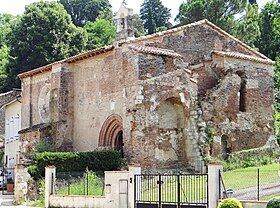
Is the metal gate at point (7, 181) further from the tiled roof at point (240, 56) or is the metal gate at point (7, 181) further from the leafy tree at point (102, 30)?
the leafy tree at point (102, 30)

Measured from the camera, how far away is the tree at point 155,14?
84250 millimetres

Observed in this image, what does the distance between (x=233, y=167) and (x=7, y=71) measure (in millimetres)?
37818

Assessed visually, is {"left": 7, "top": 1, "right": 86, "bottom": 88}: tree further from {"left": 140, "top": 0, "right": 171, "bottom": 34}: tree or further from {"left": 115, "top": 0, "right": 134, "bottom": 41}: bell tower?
{"left": 115, "top": 0, "right": 134, "bottom": 41}: bell tower

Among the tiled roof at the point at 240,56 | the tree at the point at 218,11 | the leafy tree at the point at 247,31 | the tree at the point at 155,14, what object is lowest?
the tiled roof at the point at 240,56

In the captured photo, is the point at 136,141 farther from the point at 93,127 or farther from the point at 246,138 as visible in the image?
the point at 246,138

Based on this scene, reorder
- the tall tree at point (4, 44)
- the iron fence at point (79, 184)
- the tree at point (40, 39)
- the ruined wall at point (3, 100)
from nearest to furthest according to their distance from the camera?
the iron fence at point (79, 184)
the ruined wall at point (3, 100)
the tree at point (40, 39)
the tall tree at point (4, 44)

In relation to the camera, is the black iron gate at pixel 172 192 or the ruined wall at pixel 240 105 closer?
the black iron gate at pixel 172 192

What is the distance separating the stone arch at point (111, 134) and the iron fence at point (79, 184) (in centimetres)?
519

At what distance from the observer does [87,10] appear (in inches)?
3462

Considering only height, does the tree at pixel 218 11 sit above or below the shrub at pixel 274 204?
above

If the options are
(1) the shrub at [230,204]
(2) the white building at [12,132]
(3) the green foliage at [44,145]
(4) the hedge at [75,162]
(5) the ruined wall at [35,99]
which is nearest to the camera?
(1) the shrub at [230,204]

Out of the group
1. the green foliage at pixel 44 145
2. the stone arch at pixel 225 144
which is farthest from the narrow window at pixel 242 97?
the green foliage at pixel 44 145

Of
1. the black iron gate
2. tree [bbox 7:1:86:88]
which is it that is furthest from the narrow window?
tree [bbox 7:1:86:88]

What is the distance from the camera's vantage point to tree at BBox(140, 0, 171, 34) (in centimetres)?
8425
